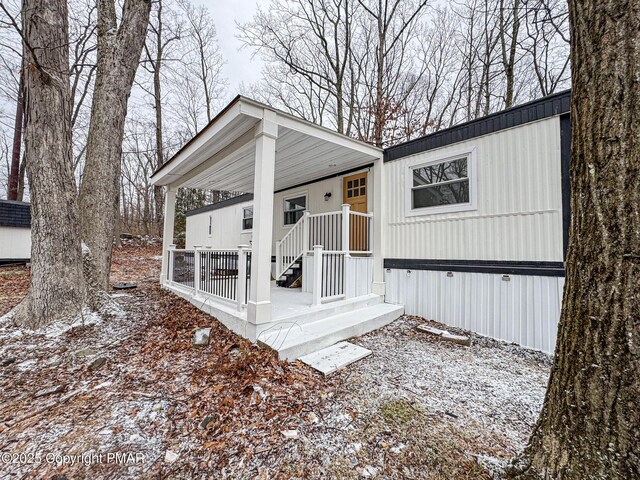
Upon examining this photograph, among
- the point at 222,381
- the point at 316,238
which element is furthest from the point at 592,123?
the point at 316,238

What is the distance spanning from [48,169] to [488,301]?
6795mm

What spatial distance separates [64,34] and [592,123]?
6.25m

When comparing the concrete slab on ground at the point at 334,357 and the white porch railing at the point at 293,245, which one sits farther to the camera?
the white porch railing at the point at 293,245

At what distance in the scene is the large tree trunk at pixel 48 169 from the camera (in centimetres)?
384

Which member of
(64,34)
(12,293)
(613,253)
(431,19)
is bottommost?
(12,293)

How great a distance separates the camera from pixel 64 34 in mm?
4082

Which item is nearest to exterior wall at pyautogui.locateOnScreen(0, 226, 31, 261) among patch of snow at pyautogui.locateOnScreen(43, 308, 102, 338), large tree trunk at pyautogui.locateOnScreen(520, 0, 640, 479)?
patch of snow at pyautogui.locateOnScreen(43, 308, 102, 338)

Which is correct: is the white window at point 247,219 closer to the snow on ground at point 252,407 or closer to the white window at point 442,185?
the white window at point 442,185

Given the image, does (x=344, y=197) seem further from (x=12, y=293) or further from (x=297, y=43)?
(x=297, y=43)

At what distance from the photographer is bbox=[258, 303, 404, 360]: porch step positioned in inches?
134

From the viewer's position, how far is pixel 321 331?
3898mm

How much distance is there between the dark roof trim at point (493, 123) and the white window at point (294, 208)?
292 cm

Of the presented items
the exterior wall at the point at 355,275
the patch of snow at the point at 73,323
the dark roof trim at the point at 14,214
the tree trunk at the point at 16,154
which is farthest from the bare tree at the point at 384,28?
the tree trunk at the point at 16,154

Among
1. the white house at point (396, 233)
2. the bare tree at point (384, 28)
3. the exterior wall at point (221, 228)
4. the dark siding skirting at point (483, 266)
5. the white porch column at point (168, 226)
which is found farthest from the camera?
the bare tree at point (384, 28)
